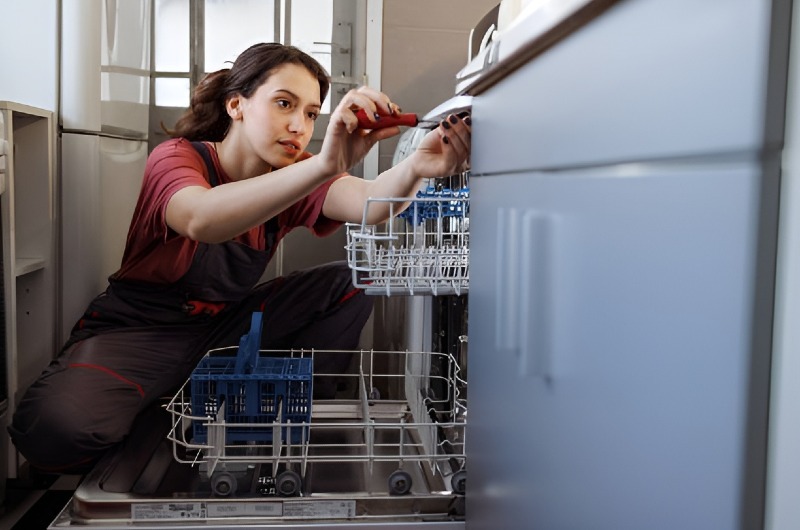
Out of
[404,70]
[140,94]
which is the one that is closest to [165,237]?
[140,94]

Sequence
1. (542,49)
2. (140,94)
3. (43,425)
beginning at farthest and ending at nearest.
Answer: (140,94) < (43,425) < (542,49)

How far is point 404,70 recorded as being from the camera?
247 cm

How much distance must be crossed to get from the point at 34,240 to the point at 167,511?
0.91 meters

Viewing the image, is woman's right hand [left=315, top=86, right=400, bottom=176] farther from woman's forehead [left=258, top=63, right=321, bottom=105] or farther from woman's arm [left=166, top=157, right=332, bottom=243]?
woman's forehead [left=258, top=63, right=321, bottom=105]

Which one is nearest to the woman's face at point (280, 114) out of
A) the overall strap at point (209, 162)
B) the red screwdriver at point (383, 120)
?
the overall strap at point (209, 162)

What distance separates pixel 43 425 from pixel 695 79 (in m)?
1.57

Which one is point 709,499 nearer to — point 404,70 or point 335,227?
point 335,227

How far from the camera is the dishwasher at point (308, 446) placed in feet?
4.45

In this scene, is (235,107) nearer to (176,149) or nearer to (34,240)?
(176,149)

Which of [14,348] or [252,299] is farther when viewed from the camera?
[252,299]

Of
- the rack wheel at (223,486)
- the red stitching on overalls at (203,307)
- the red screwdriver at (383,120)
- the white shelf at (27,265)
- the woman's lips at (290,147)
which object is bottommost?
the rack wheel at (223,486)

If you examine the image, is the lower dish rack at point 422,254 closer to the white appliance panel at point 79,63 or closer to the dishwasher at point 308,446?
the dishwasher at point 308,446

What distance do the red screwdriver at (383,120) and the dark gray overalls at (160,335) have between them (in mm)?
871

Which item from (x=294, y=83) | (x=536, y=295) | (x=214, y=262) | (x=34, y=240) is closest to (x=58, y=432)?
(x=34, y=240)
